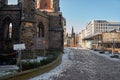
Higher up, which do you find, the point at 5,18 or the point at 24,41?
the point at 5,18

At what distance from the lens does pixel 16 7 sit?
1313 inches

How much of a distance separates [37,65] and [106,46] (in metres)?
63.4

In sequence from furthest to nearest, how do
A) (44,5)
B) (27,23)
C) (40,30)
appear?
(44,5)
(40,30)
(27,23)

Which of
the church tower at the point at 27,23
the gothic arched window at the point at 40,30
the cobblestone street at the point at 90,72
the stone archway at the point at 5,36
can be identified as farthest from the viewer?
the gothic arched window at the point at 40,30

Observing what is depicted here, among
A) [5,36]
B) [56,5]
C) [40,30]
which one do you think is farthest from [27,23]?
[56,5]

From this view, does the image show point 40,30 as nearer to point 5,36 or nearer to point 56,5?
point 5,36

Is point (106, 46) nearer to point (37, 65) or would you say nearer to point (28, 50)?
point (28, 50)

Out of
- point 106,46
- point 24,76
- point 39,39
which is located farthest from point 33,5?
point 106,46

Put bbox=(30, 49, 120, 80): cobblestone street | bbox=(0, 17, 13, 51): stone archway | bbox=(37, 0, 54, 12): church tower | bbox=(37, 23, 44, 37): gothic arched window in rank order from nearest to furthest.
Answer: bbox=(30, 49, 120, 80): cobblestone street, bbox=(0, 17, 13, 51): stone archway, bbox=(37, 23, 44, 37): gothic arched window, bbox=(37, 0, 54, 12): church tower

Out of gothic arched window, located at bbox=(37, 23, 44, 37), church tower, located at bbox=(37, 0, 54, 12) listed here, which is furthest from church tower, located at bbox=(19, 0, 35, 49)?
church tower, located at bbox=(37, 0, 54, 12)

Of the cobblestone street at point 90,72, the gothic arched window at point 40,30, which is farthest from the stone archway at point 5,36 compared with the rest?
the cobblestone street at point 90,72

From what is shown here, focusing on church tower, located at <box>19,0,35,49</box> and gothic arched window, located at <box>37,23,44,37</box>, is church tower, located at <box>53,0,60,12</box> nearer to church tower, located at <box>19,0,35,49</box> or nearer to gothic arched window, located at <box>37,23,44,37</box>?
gothic arched window, located at <box>37,23,44,37</box>

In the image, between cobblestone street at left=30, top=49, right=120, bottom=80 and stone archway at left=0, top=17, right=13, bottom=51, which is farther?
stone archway at left=0, top=17, right=13, bottom=51

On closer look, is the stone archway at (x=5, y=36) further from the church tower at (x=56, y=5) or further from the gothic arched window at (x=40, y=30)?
the church tower at (x=56, y=5)
